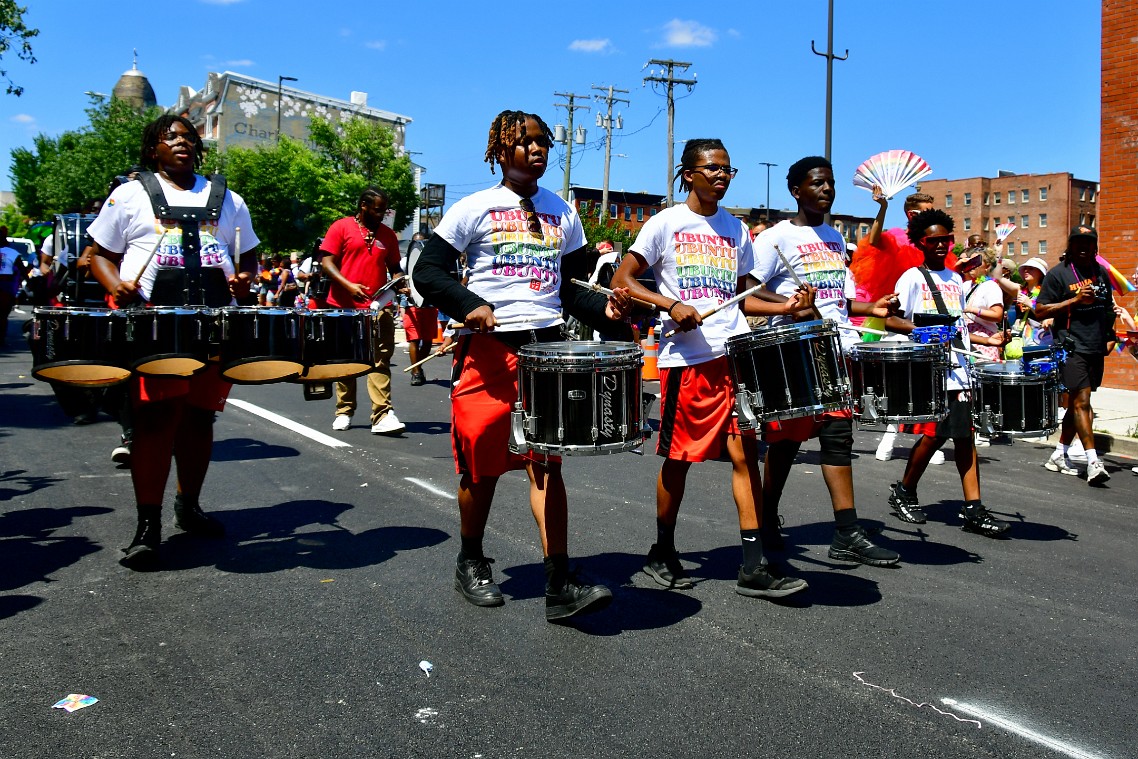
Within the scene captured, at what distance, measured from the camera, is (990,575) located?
5.43 metres

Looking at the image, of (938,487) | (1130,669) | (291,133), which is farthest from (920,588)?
(291,133)

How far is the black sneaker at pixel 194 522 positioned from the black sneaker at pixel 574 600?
7.62 feet

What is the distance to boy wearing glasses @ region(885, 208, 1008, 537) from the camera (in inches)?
256

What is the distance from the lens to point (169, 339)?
4.58 m

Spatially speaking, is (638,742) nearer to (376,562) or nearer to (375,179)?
(376,562)

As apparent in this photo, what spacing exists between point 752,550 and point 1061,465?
563 cm

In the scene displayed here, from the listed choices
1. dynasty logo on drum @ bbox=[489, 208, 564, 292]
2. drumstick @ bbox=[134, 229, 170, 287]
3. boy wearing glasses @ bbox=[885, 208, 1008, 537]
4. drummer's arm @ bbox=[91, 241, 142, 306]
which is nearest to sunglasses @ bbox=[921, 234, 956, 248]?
boy wearing glasses @ bbox=[885, 208, 1008, 537]

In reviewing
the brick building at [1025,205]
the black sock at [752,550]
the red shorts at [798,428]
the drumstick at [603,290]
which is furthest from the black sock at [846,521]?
the brick building at [1025,205]

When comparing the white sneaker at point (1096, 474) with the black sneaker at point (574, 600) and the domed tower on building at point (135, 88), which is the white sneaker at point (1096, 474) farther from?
the domed tower on building at point (135, 88)

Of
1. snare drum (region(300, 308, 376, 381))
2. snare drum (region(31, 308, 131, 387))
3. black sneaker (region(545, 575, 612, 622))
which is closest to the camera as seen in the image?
black sneaker (region(545, 575, 612, 622))

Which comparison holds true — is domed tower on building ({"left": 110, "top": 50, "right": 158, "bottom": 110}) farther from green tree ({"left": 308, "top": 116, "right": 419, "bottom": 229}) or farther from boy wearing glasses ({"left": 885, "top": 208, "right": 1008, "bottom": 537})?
boy wearing glasses ({"left": 885, "top": 208, "right": 1008, "bottom": 537})

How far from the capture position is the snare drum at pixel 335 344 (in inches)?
190

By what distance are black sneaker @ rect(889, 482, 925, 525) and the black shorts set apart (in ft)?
9.16

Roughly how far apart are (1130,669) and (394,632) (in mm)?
2889
